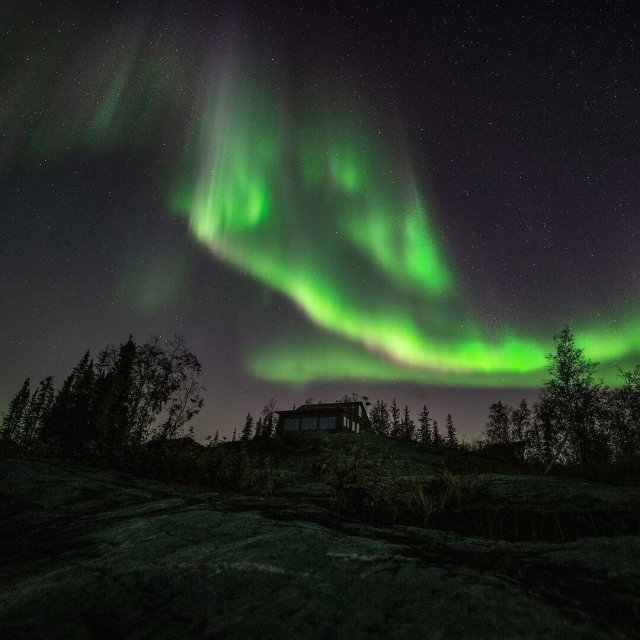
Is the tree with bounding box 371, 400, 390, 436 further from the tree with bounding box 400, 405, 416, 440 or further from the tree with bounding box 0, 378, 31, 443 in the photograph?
the tree with bounding box 0, 378, 31, 443

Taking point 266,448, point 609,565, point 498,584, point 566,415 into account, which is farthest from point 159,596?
point 566,415

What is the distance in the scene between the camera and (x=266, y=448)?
73.3ft

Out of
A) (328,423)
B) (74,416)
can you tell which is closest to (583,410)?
(328,423)

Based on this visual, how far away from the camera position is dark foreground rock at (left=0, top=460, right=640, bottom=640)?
181 cm

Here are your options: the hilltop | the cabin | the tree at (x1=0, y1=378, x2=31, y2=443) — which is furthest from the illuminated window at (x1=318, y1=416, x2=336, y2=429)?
the tree at (x1=0, y1=378, x2=31, y2=443)

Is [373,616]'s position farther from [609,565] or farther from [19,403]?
[19,403]

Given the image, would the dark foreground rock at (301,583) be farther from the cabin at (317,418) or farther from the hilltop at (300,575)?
the cabin at (317,418)

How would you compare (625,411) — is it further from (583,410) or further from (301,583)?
(301,583)

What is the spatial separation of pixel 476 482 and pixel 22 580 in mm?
6032

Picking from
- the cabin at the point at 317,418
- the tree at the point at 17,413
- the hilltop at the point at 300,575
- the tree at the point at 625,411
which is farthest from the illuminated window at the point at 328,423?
the tree at the point at 17,413

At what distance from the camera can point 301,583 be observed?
2.35m

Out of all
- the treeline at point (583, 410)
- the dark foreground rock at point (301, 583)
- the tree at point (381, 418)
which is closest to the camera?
the dark foreground rock at point (301, 583)

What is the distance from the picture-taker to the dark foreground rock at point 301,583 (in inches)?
71.4

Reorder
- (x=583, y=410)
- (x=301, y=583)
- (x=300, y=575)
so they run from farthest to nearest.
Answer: (x=583, y=410)
(x=300, y=575)
(x=301, y=583)
